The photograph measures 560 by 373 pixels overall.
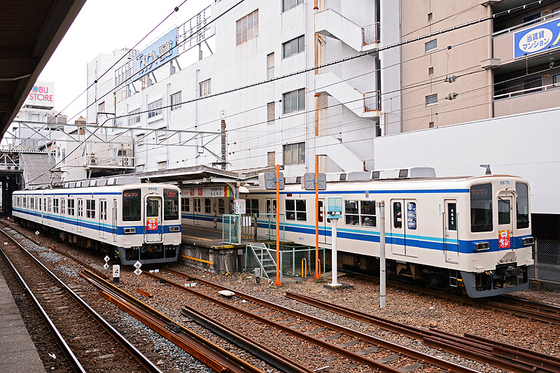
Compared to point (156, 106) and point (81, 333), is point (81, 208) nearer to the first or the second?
point (81, 333)

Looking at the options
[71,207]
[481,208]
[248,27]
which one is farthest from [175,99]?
[481,208]

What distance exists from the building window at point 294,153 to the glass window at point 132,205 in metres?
11.3

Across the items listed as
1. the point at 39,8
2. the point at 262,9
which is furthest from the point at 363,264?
the point at 262,9

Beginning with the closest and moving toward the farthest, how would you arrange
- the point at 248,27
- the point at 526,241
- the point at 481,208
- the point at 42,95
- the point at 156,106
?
the point at 481,208 < the point at 526,241 < the point at 248,27 < the point at 156,106 < the point at 42,95

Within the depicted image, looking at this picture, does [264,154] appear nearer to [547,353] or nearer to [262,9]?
[262,9]

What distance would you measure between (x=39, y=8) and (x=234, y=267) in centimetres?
1126

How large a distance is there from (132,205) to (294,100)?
12.8 m

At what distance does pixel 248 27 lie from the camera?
28312mm

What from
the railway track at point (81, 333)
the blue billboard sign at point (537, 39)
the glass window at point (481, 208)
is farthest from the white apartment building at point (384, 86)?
the railway track at point (81, 333)

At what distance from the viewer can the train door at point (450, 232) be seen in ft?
34.2

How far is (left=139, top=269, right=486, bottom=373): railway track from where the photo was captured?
271 inches

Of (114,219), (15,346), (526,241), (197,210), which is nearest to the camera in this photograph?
(15,346)

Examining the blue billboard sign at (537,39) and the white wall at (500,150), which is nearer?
the white wall at (500,150)

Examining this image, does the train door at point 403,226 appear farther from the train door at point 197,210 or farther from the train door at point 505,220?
the train door at point 197,210
